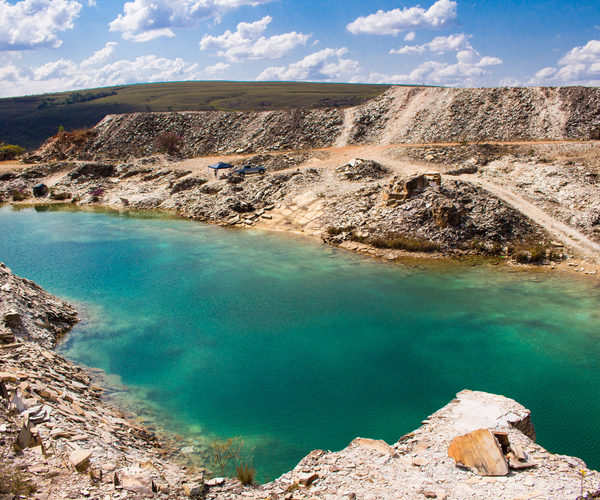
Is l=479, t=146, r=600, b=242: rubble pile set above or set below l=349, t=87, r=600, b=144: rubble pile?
below

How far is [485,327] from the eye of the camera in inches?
730

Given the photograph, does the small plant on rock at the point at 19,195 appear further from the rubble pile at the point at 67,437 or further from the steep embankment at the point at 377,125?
the rubble pile at the point at 67,437

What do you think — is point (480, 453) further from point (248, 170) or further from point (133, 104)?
point (133, 104)

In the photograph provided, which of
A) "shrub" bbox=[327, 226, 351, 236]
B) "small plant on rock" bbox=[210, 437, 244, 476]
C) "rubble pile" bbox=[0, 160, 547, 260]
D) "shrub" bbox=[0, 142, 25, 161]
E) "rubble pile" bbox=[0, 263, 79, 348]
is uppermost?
"shrub" bbox=[0, 142, 25, 161]

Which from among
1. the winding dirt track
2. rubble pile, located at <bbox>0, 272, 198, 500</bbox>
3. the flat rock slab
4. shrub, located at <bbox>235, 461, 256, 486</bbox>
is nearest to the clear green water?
shrub, located at <bbox>235, 461, 256, 486</bbox>

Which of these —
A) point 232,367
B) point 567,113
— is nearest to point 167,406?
point 232,367

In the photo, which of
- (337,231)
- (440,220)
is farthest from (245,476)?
(440,220)

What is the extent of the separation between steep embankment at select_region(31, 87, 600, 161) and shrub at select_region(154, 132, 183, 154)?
65 cm

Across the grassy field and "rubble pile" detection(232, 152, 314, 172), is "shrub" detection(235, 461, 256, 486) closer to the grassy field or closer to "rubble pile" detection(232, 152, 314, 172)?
"rubble pile" detection(232, 152, 314, 172)

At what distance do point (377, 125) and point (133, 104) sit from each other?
102 metres

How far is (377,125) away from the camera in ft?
173

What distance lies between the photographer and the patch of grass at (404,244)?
90.7ft

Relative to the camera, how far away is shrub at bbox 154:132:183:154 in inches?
2125

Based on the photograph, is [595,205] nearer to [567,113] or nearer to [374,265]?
[374,265]
